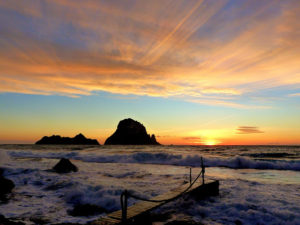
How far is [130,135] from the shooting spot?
592 ft

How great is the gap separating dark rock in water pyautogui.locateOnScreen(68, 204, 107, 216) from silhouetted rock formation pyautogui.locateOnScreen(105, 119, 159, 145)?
167086 mm

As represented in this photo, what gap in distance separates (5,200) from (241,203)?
11.7m

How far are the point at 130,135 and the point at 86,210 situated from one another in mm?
171262

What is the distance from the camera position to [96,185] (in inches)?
560

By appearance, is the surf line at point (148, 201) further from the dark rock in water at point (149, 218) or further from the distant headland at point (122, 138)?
the distant headland at point (122, 138)

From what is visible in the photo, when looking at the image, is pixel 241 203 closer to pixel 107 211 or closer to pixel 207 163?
pixel 107 211

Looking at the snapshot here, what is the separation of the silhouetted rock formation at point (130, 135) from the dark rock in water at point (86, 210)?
167086 mm

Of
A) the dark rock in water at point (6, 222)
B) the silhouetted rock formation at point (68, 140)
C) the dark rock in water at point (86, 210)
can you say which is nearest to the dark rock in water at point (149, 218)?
the dark rock in water at point (86, 210)

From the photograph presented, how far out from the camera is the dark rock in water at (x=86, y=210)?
982cm

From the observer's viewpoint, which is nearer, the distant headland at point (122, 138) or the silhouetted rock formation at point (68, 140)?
the distant headland at point (122, 138)

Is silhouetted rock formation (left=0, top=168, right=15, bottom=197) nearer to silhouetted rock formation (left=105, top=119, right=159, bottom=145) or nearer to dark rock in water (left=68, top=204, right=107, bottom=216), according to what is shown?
dark rock in water (left=68, top=204, right=107, bottom=216)

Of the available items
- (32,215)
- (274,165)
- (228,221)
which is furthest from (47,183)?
(274,165)

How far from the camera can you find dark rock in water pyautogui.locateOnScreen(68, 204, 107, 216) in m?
9.82

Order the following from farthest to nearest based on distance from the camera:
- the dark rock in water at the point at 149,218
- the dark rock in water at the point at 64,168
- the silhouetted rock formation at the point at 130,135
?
the silhouetted rock formation at the point at 130,135 → the dark rock in water at the point at 64,168 → the dark rock in water at the point at 149,218
